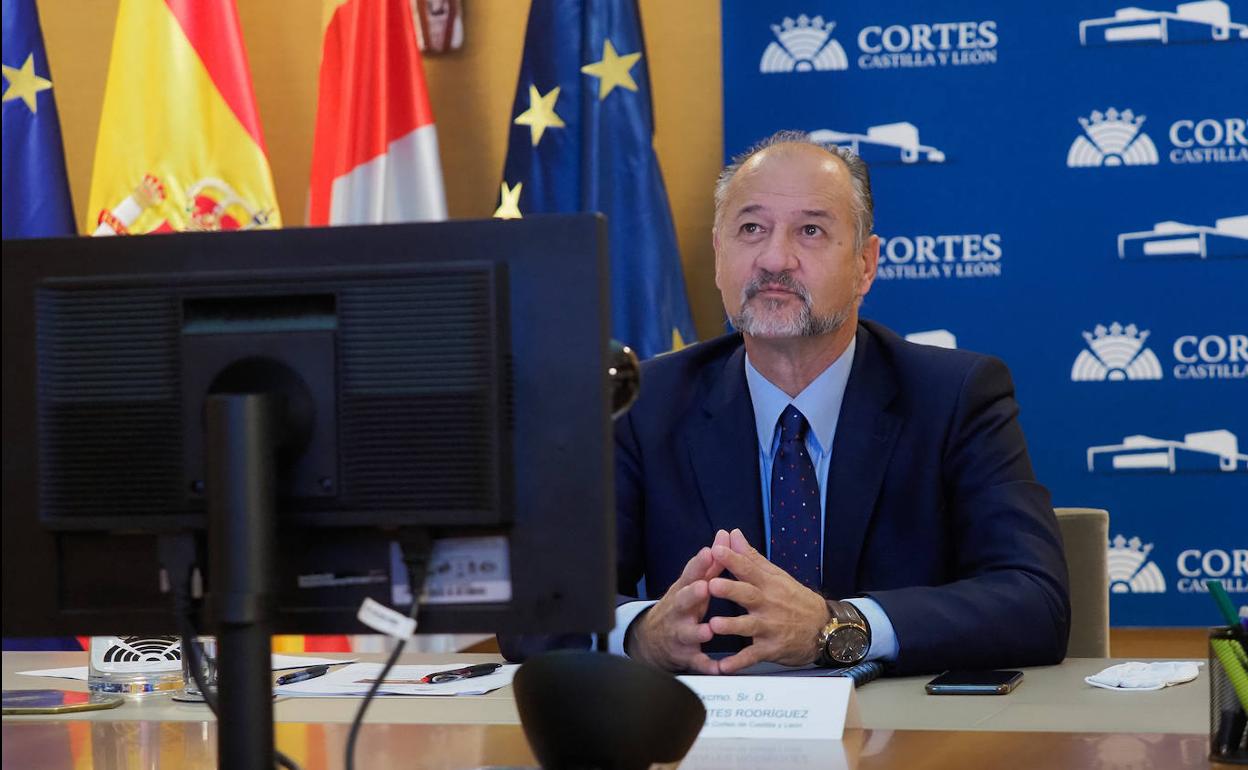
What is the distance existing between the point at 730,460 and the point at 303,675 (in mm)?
761

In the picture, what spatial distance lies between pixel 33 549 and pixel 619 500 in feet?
4.43

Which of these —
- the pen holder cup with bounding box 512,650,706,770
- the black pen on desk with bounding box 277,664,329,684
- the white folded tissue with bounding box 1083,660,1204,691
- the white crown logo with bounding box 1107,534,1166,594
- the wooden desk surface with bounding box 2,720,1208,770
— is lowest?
the white crown logo with bounding box 1107,534,1166,594

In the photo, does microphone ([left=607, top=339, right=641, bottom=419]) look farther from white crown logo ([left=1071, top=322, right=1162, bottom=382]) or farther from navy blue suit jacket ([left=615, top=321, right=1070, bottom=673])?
white crown logo ([left=1071, top=322, right=1162, bottom=382])

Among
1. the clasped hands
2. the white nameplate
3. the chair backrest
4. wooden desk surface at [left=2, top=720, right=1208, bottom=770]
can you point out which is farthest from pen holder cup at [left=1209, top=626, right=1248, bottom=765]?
the chair backrest

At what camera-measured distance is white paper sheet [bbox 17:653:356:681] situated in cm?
205

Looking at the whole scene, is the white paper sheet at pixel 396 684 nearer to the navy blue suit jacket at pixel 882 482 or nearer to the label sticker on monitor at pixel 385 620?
the navy blue suit jacket at pixel 882 482

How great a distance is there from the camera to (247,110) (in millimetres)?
3750

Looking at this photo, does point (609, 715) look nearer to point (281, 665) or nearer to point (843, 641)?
point (843, 641)

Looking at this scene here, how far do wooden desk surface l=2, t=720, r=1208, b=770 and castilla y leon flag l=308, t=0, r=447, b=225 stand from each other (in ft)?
7.74

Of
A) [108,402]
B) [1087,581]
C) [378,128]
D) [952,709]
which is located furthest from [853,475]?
[378,128]

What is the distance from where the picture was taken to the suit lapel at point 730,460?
7.52 ft

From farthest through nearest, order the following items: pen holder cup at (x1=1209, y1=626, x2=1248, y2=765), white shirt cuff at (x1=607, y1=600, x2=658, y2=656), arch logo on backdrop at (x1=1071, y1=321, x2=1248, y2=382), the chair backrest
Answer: arch logo on backdrop at (x1=1071, y1=321, x2=1248, y2=382)
the chair backrest
white shirt cuff at (x1=607, y1=600, x2=658, y2=656)
pen holder cup at (x1=1209, y1=626, x2=1248, y2=765)

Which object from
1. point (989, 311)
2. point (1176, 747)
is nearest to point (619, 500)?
point (1176, 747)

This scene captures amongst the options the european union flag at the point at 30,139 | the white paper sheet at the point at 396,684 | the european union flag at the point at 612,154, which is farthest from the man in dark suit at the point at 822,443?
the european union flag at the point at 30,139
